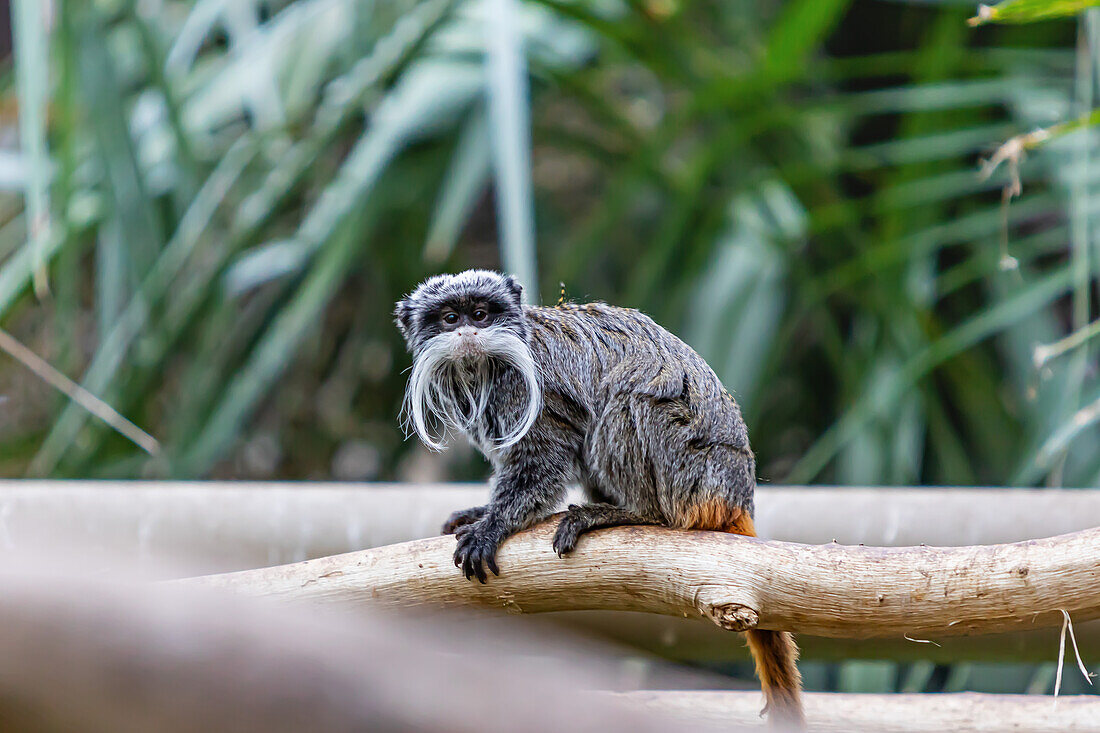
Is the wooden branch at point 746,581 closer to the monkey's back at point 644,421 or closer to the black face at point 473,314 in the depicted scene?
the monkey's back at point 644,421

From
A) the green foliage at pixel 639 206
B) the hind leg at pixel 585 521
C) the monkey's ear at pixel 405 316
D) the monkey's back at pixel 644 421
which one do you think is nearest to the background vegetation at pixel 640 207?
the green foliage at pixel 639 206

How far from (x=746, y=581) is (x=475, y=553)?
13.8 inches

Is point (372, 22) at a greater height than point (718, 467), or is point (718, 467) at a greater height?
point (372, 22)

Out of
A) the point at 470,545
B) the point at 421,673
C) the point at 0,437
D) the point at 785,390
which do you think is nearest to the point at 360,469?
the point at 0,437

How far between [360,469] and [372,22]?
5.64 feet

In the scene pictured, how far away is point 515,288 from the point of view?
1.55 m

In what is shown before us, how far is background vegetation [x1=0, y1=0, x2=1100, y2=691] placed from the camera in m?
2.64

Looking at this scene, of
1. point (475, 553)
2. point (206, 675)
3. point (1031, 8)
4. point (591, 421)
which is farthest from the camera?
point (591, 421)

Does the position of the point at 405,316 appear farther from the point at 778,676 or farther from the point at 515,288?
the point at 778,676

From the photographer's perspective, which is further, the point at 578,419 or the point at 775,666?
the point at 578,419

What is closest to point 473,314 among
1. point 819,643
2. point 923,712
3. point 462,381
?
point 462,381

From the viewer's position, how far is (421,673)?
0.30m

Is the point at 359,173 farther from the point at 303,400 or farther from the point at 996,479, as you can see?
the point at 996,479

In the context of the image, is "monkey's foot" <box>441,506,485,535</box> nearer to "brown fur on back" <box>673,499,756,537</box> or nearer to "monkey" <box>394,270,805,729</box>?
"monkey" <box>394,270,805,729</box>
